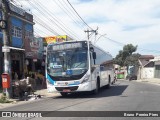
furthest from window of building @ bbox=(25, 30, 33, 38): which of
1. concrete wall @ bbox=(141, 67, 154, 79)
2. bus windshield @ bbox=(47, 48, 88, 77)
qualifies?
concrete wall @ bbox=(141, 67, 154, 79)

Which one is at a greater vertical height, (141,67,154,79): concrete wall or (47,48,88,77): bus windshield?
(47,48,88,77): bus windshield

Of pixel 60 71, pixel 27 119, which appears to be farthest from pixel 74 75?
pixel 27 119

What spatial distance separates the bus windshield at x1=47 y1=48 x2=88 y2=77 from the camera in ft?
59.4

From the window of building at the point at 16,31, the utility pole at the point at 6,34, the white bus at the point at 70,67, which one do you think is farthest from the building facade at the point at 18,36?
the white bus at the point at 70,67

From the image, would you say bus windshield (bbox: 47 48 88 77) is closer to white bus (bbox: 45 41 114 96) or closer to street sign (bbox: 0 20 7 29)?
white bus (bbox: 45 41 114 96)

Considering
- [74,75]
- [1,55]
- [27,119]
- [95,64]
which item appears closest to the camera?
[27,119]

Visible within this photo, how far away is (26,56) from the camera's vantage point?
3048 centimetres

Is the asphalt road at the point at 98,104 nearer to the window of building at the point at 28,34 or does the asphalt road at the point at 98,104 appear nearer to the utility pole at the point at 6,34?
the utility pole at the point at 6,34

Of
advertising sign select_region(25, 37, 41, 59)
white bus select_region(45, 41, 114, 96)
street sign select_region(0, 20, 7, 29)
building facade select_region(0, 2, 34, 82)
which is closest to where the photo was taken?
white bus select_region(45, 41, 114, 96)

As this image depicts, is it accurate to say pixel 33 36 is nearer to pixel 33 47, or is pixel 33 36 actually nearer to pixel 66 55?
pixel 33 47

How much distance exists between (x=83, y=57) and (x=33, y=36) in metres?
16.1

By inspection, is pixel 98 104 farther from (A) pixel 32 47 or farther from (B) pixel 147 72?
(B) pixel 147 72

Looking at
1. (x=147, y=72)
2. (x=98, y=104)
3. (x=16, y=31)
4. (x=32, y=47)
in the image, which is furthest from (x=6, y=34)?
(x=147, y=72)

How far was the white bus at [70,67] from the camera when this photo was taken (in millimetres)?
18031
